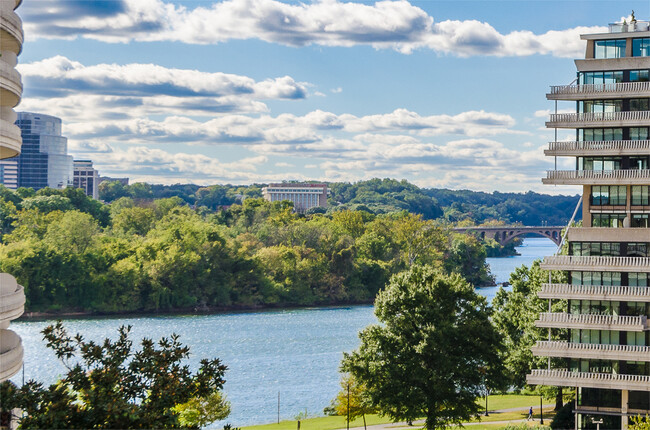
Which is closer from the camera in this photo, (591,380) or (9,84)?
(9,84)

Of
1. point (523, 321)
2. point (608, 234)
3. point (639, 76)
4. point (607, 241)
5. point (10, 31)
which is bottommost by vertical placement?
point (523, 321)

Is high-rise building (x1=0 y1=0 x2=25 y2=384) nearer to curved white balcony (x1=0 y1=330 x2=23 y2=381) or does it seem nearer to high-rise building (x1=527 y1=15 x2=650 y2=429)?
curved white balcony (x1=0 y1=330 x2=23 y2=381)

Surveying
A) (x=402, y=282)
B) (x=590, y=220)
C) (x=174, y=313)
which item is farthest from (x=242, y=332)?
(x=590, y=220)

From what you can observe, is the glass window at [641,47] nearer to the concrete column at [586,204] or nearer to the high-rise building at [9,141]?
the concrete column at [586,204]

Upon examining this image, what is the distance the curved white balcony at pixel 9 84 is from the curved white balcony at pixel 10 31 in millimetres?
973

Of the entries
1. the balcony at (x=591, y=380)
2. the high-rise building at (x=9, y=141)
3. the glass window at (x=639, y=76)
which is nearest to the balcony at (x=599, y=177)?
the glass window at (x=639, y=76)

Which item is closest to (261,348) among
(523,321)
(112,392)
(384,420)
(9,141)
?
(384,420)

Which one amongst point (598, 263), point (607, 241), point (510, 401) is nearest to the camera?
point (598, 263)

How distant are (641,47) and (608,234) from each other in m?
10.9

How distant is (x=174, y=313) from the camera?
434 ft

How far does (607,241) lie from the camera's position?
49.0m

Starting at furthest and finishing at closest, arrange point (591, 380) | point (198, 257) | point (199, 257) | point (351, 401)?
1. point (199, 257)
2. point (198, 257)
3. point (351, 401)
4. point (591, 380)

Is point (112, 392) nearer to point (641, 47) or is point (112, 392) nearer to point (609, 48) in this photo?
point (609, 48)

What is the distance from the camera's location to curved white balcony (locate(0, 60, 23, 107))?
23406mm
